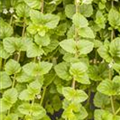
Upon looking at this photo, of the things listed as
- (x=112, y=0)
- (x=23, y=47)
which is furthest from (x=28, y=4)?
(x=112, y=0)

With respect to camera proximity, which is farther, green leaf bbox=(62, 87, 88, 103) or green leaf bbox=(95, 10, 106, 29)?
green leaf bbox=(95, 10, 106, 29)

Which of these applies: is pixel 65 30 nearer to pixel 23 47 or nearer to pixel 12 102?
pixel 23 47

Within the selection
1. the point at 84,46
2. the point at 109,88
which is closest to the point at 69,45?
the point at 84,46

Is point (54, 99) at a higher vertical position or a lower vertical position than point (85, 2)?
lower

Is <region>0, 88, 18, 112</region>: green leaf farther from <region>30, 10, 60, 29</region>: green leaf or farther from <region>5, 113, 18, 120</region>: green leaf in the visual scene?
<region>30, 10, 60, 29</region>: green leaf

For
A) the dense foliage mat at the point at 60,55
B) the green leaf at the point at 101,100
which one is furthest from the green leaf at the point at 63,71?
the green leaf at the point at 101,100

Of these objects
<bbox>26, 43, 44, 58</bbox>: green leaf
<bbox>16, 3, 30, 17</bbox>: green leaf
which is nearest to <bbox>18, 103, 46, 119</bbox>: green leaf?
<bbox>26, 43, 44, 58</bbox>: green leaf

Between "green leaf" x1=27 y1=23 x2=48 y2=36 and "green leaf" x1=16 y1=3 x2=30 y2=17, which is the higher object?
"green leaf" x1=16 y1=3 x2=30 y2=17
